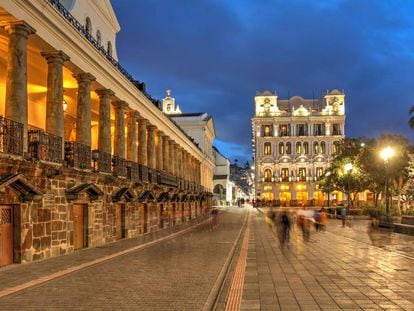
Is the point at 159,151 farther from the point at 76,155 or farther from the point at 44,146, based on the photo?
the point at 44,146

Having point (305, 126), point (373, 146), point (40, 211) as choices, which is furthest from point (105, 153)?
point (305, 126)

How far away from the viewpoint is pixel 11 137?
48.1 ft

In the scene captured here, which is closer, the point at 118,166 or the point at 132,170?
the point at 118,166

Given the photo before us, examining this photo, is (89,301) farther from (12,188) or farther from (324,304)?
(12,188)

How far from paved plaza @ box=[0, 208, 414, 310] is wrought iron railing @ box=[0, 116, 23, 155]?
10.6ft

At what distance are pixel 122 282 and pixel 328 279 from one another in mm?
4812

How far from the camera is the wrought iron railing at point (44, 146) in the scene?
16172 millimetres

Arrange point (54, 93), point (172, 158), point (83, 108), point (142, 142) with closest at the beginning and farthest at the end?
point (54, 93), point (83, 108), point (142, 142), point (172, 158)

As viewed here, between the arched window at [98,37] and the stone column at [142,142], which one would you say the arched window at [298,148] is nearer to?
the stone column at [142,142]

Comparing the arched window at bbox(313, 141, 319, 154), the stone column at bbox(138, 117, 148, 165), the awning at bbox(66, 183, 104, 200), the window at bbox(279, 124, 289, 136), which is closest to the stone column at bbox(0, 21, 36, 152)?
the awning at bbox(66, 183, 104, 200)

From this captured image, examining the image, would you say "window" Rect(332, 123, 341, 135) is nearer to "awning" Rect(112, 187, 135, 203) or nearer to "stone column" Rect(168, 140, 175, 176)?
"stone column" Rect(168, 140, 175, 176)

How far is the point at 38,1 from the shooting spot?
53.3 feet

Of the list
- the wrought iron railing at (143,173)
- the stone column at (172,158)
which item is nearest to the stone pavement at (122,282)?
the wrought iron railing at (143,173)

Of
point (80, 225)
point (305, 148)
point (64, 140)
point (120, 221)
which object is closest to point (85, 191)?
point (80, 225)
